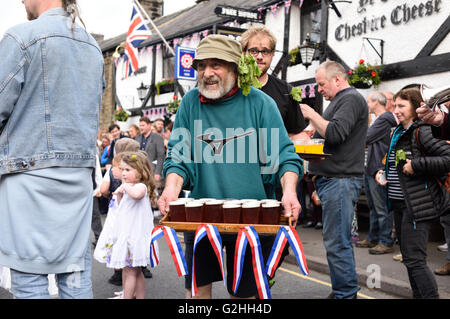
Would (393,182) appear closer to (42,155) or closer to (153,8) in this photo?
(42,155)

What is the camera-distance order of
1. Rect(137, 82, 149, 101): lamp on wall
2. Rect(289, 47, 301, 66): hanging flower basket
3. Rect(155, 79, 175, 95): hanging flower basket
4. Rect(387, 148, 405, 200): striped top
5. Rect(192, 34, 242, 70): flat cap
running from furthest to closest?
Rect(137, 82, 149, 101): lamp on wall
Rect(155, 79, 175, 95): hanging flower basket
Rect(289, 47, 301, 66): hanging flower basket
Rect(387, 148, 405, 200): striped top
Rect(192, 34, 242, 70): flat cap

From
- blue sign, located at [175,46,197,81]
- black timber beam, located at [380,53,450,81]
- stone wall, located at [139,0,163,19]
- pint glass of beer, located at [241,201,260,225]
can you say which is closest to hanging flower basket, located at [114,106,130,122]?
blue sign, located at [175,46,197,81]

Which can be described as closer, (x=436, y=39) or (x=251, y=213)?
(x=251, y=213)

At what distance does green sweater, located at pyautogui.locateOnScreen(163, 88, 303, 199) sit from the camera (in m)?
2.85

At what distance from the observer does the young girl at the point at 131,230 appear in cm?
449

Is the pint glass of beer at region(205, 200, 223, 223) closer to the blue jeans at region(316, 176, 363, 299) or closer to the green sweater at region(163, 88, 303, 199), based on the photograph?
the green sweater at region(163, 88, 303, 199)

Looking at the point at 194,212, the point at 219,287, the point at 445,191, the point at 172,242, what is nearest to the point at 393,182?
the point at 445,191

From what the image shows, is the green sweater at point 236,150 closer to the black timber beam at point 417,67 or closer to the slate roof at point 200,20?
the black timber beam at point 417,67

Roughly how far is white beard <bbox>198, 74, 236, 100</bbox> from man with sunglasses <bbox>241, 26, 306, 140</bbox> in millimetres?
931

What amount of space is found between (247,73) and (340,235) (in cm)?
203

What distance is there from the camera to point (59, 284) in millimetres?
2486

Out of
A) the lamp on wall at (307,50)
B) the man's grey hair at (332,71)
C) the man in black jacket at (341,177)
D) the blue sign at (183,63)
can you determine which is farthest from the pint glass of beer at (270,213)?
the blue sign at (183,63)

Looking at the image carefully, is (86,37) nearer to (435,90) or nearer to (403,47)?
(435,90)

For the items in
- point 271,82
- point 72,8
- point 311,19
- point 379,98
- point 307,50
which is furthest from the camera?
point 311,19
